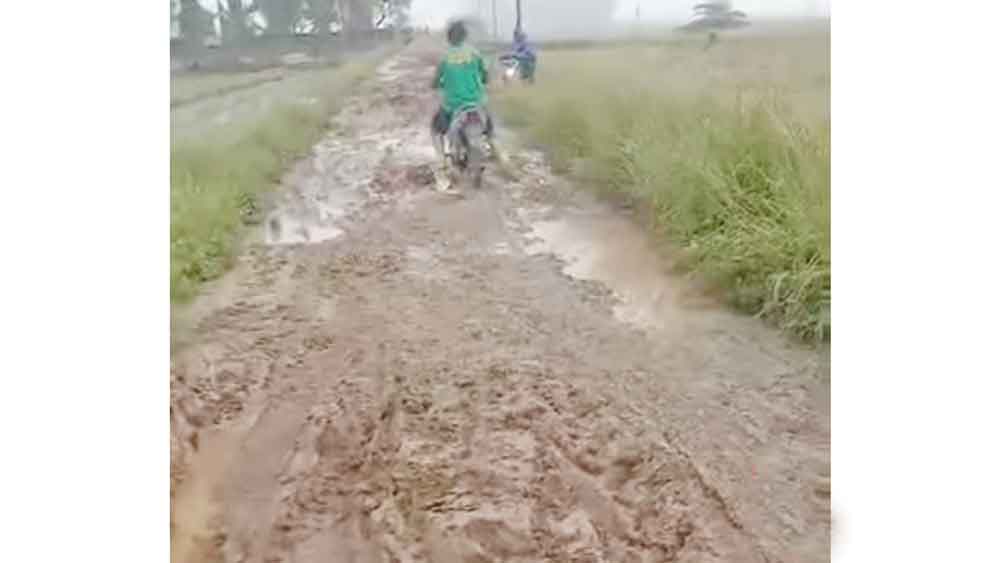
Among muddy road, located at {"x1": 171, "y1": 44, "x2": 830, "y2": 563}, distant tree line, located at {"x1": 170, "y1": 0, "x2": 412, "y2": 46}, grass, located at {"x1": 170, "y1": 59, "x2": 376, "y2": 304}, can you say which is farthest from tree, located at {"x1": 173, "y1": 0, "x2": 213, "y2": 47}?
muddy road, located at {"x1": 171, "y1": 44, "x2": 830, "y2": 563}

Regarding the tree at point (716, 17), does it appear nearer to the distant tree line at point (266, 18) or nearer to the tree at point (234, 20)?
the distant tree line at point (266, 18)

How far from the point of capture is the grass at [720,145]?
1344 mm

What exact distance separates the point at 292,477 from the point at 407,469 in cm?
15

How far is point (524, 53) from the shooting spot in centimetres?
142

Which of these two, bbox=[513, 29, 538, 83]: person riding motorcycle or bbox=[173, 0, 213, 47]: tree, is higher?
bbox=[173, 0, 213, 47]: tree

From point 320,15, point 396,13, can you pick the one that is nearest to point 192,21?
point 320,15

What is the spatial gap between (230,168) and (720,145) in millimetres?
656

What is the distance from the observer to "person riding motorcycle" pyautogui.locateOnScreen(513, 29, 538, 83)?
1.41m

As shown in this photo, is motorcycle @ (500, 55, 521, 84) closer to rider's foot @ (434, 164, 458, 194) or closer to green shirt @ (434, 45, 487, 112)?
green shirt @ (434, 45, 487, 112)

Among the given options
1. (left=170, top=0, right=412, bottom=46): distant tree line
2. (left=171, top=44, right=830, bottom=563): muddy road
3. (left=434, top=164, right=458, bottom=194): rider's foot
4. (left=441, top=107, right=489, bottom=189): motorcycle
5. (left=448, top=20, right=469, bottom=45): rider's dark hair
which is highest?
(left=170, top=0, right=412, bottom=46): distant tree line

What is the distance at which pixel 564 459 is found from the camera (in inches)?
52.3

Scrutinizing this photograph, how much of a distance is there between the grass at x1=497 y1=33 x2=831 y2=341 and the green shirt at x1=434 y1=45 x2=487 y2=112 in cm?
3
